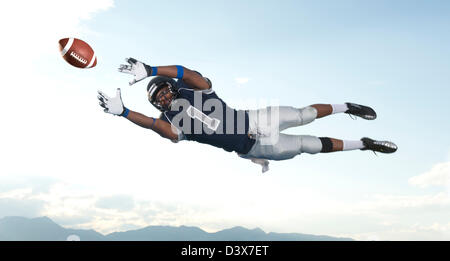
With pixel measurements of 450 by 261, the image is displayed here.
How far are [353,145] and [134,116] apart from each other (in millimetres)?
3869

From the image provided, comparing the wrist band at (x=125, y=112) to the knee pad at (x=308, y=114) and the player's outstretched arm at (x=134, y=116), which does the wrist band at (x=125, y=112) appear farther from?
the knee pad at (x=308, y=114)

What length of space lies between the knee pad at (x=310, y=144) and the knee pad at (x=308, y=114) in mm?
274

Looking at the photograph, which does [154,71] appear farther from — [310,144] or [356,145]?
[356,145]

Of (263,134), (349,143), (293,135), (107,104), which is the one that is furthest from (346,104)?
(107,104)

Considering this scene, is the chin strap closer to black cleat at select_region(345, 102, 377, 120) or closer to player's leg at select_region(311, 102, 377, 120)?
player's leg at select_region(311, 102, 377, 120)

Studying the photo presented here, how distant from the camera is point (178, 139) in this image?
6.78 metres

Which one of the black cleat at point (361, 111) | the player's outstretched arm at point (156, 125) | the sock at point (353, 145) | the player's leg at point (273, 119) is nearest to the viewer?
the player's outstretched arm at point (156, 125)

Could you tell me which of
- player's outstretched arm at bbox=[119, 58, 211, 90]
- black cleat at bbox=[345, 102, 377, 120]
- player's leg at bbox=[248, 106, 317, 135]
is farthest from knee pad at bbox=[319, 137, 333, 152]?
player's outstretched arm at bbox=[119, 58, 211, 90]

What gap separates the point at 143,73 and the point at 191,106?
0.92 meters

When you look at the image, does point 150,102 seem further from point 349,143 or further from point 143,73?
point 349,143

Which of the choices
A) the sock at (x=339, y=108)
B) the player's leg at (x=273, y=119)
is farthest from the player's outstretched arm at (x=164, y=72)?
the sock at (x=339, y=108)

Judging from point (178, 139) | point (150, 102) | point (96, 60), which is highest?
point (96, 60)

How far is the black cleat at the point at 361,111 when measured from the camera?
333 inches

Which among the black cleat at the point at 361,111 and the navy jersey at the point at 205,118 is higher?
the black cleat at the point at 361,111
